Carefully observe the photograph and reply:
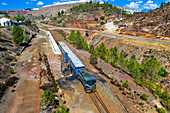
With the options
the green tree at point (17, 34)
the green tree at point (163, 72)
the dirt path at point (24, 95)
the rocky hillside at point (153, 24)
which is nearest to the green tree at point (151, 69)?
the green tree at point (163, 72)

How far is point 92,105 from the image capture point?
20.0 m

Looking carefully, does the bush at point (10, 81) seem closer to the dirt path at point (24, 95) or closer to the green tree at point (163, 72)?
the dirt path at point (24, 95)

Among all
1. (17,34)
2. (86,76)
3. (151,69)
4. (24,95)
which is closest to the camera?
(24,95)

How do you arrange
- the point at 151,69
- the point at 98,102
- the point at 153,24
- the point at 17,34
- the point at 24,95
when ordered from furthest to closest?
the point at 153,24 → the point at 17,34 → the point at 151,69 → the point at 24,95 → the point at 98,102

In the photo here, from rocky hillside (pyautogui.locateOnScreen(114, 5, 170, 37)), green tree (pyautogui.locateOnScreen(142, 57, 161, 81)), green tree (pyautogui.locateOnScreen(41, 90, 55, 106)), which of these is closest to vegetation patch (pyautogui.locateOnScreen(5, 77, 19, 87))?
green tree (pyautogui.locateOnScreen(41, 90, 55, 106))

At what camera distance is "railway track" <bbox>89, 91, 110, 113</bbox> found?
1885 centimetres

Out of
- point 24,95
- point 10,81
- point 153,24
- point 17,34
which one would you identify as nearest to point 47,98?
point 24,95

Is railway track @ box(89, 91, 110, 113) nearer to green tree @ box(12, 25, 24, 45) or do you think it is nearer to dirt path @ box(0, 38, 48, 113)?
dirt path @ box(0, 38, 48, 113)

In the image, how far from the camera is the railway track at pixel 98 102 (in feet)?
61.8

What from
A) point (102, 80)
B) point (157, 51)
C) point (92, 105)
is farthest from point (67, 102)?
point (157, 51)

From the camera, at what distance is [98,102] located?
20.6 m

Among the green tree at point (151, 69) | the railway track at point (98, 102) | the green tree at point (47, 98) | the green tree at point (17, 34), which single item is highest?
the green tree at point (17, 34)

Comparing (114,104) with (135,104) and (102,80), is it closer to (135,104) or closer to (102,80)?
(135,104)

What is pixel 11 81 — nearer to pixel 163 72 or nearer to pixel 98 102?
pixel 98 102
